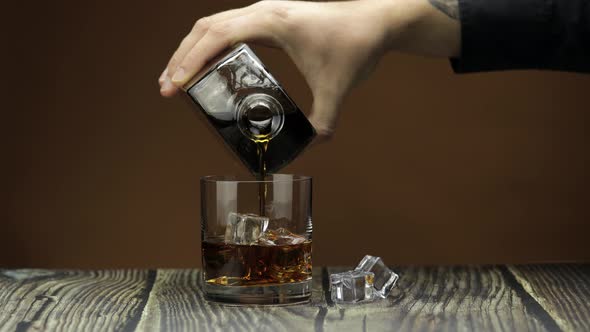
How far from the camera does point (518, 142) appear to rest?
2.60 meters

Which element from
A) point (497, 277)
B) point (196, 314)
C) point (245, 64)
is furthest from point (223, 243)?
point (497, 277)

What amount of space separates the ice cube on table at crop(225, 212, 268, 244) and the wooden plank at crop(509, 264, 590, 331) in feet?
1.30

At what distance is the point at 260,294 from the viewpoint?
4.25ft

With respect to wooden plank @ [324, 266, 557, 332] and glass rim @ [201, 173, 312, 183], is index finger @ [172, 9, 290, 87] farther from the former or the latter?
wooden plank @ [324, 266, 557, 332]

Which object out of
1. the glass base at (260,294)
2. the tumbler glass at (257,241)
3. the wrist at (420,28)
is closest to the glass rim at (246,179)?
the tumbler glass at (257,241)

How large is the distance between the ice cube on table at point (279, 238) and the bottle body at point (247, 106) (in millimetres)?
116

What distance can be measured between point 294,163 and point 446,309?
1.38 m

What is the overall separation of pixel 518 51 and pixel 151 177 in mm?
1423

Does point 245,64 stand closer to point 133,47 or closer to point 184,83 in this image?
point 184,83

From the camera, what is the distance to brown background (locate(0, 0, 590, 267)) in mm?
2596

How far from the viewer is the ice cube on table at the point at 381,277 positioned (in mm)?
1394

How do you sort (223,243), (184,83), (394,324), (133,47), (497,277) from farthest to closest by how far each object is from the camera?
(133,47) → (497,277) → (184,83) → (223,243) → (394,324)

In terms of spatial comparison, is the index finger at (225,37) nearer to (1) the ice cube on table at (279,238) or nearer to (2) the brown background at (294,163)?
(1) the ice cube on table at (279,238)

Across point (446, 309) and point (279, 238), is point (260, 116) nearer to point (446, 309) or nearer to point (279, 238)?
point (279, 238)
